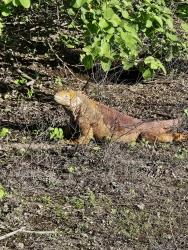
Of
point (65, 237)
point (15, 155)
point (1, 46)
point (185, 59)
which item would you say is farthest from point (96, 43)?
point (185, 59)

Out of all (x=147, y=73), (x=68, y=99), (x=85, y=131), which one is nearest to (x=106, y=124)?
(x=85, y=131)

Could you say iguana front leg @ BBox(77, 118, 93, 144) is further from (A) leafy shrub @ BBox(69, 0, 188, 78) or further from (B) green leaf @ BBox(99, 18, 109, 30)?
(B) green leaf @ BBox(99, 18, 109, 30)

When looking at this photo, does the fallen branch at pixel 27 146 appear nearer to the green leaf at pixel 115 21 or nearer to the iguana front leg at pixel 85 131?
the iguana front leg at pixel 85 131

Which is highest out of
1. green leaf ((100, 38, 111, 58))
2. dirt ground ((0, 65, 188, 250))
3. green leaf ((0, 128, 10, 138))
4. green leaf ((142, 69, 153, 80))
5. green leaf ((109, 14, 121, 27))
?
green leaf ((109, 14, 121, 27))

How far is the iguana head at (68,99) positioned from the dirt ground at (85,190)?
1.02ft

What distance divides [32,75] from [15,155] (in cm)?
350

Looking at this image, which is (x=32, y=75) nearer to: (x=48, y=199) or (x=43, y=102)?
(x=43, y=102)

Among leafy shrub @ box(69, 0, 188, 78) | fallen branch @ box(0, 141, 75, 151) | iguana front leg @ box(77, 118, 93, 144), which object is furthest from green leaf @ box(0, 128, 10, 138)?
leafy shrub @ box(69, 0, 188, 78)

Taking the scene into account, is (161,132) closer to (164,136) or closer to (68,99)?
(164,136)

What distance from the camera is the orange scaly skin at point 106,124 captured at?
23.9 feet

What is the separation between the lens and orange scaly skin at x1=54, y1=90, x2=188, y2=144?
727 cm

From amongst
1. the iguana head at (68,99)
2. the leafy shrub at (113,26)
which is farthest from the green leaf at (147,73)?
the iguana head at (68,99)

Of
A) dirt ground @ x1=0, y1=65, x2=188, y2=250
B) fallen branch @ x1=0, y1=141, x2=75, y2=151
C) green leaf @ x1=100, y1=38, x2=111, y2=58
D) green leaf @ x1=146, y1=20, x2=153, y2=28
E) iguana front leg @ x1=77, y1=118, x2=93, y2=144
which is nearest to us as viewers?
dirt ground @ x1=0, y1=65, x2=188, y2=250

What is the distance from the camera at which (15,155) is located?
6.27 meters
